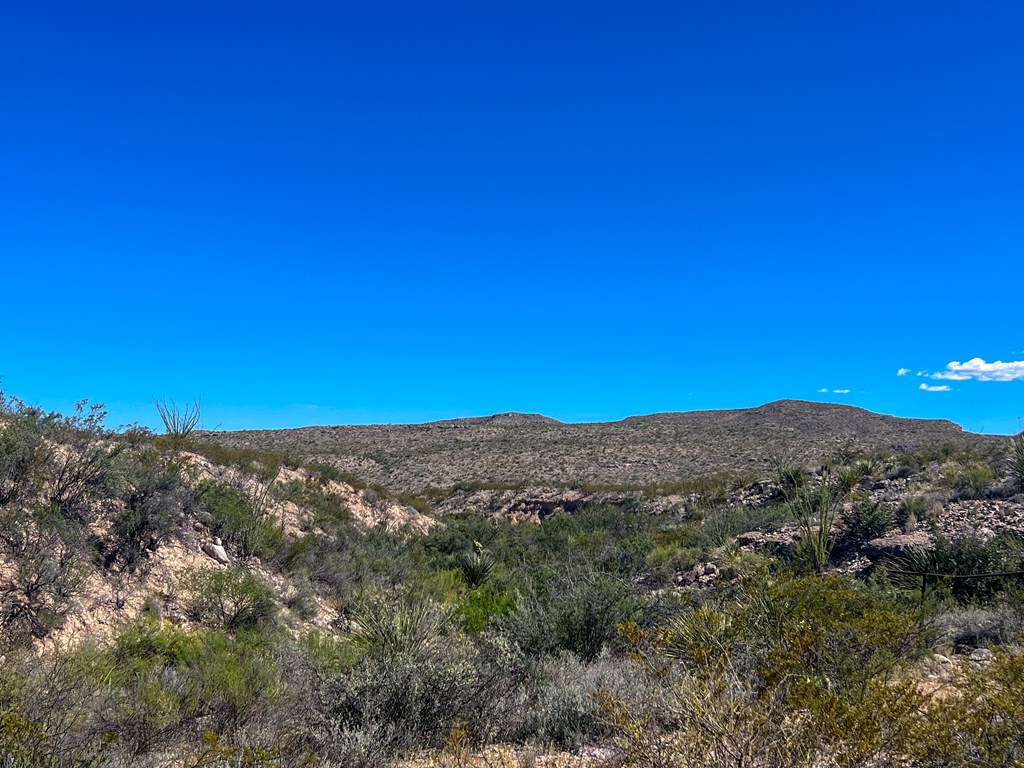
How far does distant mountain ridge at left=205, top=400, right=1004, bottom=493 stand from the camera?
35312 mm

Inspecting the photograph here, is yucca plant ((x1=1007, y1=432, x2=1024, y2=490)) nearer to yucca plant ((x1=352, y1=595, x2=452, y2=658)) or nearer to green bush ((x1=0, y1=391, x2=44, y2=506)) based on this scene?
yucca plant ((x1=352, y1=595, x2=452, y2=658))

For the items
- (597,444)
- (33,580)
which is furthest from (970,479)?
(597,444)

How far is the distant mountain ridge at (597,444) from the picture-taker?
35.3 meters

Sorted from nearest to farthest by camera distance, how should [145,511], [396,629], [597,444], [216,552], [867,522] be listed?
[396,629] → [145,511] → [216,552] → [867,522] → [597,444]

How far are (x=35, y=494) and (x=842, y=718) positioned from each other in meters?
10.3

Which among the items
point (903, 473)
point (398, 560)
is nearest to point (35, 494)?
point (398, 560)

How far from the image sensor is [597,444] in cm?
4447

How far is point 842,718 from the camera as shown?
3.09 metres

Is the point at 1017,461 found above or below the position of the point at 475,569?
above

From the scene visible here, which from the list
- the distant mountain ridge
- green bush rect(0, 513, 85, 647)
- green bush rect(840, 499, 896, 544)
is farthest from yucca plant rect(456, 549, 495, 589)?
the distant mountain ridge

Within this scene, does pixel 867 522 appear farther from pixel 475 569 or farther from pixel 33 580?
pixel 33 580

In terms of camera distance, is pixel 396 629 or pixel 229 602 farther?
pixel 229 602

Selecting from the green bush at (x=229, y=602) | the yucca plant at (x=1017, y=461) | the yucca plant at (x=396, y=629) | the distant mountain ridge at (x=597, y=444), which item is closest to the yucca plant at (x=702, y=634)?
the yucca plant at (x=396, y=629)

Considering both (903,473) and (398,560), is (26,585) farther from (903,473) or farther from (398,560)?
(903,473)
